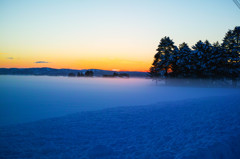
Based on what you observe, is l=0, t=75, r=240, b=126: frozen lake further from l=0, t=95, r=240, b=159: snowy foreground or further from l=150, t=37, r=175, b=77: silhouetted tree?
l=150, t=37, r=175, b=77: silhouetted tree

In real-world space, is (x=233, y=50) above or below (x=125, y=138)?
above

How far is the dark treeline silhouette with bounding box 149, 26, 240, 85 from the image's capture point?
29022 millimetres

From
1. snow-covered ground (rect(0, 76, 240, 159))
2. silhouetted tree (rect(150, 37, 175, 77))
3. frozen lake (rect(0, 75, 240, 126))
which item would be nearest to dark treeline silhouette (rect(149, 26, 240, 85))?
silhouetted tree (rect(150, 37, 175, 77))

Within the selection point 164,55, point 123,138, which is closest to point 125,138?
point 123,138

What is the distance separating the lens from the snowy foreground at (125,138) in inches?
173

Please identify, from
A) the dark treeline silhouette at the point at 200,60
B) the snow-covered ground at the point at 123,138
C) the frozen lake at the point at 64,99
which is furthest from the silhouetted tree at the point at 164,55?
Answer: the snow-covered ground at the point at 123,138

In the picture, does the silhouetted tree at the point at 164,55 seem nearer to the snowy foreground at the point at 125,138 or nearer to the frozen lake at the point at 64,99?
the frozen lake at the point at 64,99

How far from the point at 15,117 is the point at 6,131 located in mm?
Result: 2301

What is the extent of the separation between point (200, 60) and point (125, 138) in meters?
31.4

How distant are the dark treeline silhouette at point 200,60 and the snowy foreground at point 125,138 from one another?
26.7m

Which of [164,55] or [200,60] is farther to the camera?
[164,55]

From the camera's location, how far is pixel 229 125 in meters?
6.15

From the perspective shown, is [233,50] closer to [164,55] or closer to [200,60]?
[200,60]

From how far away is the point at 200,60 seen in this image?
3108 centimetres
